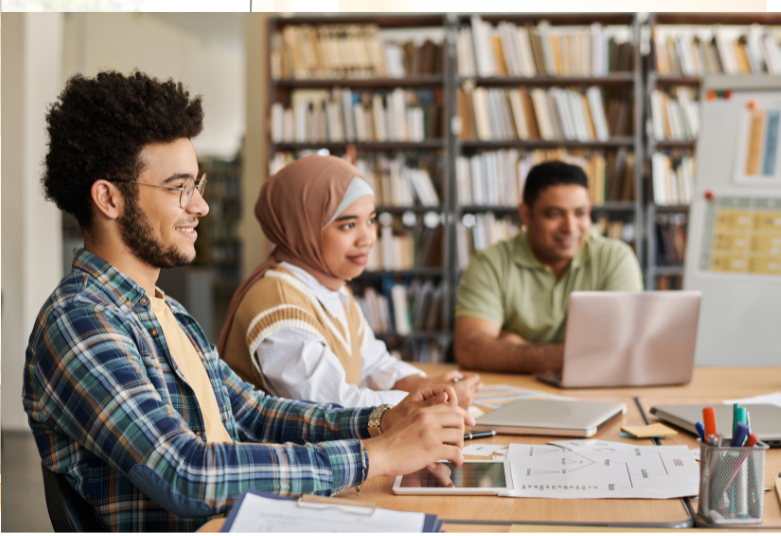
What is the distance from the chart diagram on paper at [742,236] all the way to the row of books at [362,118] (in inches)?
69.0

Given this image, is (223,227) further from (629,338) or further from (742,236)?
(629,338)

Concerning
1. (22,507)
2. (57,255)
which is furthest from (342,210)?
(57,255)

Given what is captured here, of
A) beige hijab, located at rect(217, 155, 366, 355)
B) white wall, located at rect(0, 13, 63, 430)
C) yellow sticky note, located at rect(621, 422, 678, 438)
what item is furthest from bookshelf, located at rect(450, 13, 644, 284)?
yellow sticky note, located at rect(621, 422, 678, 438)

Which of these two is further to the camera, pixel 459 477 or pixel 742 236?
pixel 742 236

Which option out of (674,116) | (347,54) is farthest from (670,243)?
(347,54)

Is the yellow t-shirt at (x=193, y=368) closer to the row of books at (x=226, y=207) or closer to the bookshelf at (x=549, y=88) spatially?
the bookshelf at (x=549, y=88)

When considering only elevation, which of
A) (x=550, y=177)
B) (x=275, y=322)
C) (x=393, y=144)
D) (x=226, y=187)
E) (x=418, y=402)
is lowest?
(x=418, y=402)

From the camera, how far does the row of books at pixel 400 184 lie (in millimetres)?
3939

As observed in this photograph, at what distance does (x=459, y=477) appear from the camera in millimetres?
1068

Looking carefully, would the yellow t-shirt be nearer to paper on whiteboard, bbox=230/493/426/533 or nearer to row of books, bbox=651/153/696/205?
paper on whiteboard, bbox=230/493/426/533

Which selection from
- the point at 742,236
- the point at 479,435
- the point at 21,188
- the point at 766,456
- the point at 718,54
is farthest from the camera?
the point at 718,54

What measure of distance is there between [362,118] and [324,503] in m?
3.29

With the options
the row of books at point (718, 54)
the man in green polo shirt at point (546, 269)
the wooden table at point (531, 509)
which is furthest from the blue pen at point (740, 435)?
the row of books at point (718, 54)

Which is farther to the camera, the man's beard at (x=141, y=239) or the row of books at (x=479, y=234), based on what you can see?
the row of books at (x=479, y=234)
